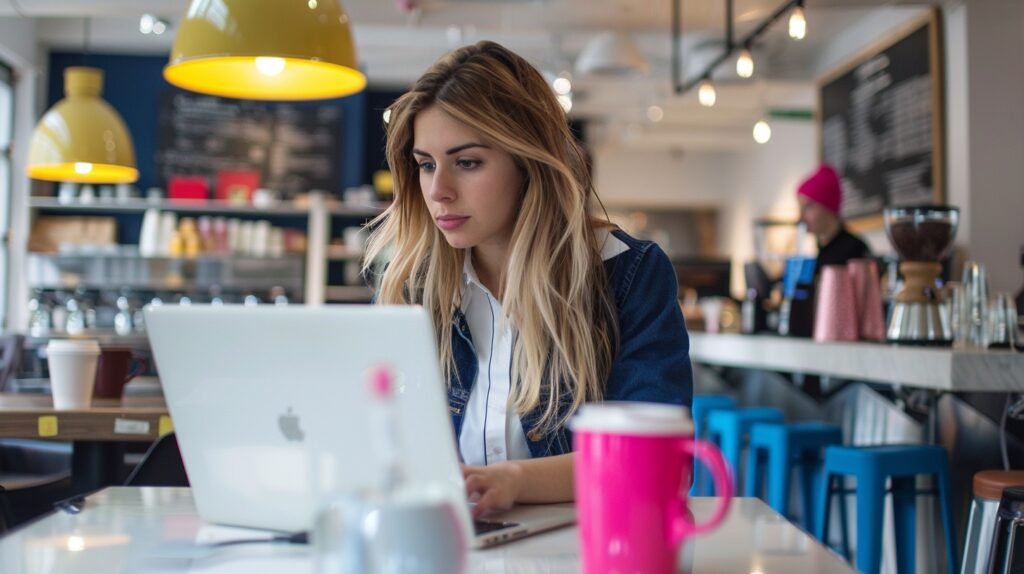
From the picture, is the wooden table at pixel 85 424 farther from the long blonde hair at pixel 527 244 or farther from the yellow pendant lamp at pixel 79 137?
the yellow pendant lamp at pixel 79 137

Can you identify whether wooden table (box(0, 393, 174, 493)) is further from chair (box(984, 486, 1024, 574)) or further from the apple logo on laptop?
chair (box(984, 486, 1024, 574))

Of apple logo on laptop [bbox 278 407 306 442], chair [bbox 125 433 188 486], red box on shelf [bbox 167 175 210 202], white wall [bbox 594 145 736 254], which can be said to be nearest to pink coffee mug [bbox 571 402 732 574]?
apple logo on laptop [bbox 278 407 306 442]

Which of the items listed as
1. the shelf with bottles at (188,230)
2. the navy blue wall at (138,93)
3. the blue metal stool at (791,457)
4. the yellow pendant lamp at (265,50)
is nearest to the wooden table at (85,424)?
the yellow pendant lamp at (265,50)

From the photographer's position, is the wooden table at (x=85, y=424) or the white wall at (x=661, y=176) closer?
the wooden table at (x=85, y=424)

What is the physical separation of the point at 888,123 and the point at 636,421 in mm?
A: 6071

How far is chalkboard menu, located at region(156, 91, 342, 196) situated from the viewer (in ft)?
26.4

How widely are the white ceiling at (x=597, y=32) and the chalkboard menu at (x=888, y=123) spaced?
1.20 feet

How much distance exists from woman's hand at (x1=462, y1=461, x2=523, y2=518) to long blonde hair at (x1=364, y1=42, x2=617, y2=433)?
27cm

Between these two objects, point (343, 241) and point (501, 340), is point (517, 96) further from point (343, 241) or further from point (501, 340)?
point (343, 241)

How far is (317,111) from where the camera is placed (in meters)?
8.24

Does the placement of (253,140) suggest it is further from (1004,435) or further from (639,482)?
(639,482)

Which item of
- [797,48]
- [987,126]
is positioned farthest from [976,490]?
[797,48]

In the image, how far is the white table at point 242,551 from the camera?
953mm

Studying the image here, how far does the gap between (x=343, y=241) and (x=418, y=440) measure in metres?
7.29
